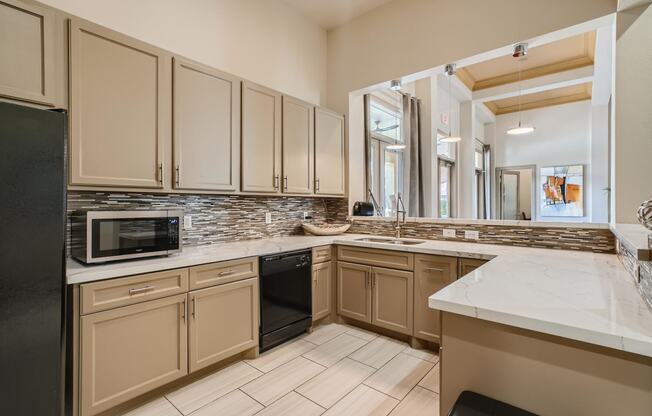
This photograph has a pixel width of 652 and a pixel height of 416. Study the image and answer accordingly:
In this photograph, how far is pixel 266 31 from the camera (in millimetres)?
3270

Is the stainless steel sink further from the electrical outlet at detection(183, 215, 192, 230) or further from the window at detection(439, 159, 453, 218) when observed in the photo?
the window at detection(439, 159, 453, 218)

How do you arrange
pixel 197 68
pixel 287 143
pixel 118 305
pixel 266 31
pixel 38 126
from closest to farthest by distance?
pixel 38 126, pixel 118 305, pixel 197 68, pixel 287 143, pixel 266 31

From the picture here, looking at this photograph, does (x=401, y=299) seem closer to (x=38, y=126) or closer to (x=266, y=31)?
(x=38, y=126)

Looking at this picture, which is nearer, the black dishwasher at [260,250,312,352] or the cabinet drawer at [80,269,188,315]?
the cabinet drawer at [80,269,188,315]

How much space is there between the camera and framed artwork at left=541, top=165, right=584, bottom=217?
621 cm

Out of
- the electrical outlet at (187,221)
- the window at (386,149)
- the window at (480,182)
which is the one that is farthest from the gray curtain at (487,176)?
the electrical outlet at (187,221)

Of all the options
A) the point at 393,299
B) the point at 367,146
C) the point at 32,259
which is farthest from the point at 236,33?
the point at 393,299

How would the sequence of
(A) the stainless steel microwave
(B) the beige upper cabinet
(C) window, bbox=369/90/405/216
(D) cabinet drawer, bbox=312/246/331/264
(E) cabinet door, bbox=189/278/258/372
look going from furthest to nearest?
(C) window, bbox=369/90/405/216
(D) cabinet drawer, bbox=312/246/331/264
(E) cabinet door, bbox=189/278/258/372
(A) the stainless steel microwave
(B) the beige upper cabinet

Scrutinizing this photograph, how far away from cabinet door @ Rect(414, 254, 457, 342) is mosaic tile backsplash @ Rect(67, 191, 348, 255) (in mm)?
1396

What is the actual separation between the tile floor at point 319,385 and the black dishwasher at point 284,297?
156 millimetres

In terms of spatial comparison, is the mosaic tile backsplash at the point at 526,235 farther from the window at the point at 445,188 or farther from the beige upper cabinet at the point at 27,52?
the beige upper cabinet at the point at 27,52

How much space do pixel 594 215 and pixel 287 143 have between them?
20.2 ft

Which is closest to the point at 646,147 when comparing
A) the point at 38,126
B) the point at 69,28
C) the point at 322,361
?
the point at 322,361

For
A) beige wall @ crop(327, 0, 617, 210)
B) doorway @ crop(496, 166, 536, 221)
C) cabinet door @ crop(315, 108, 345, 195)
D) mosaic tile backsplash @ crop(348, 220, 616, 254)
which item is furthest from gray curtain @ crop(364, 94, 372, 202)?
doorway @ crop(496, 166, 536, 221)
